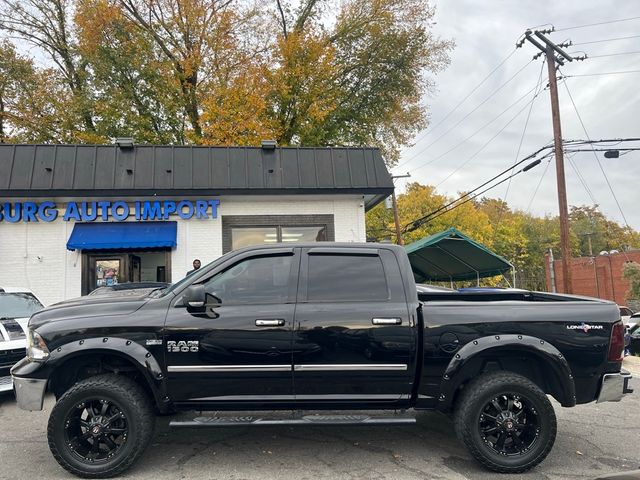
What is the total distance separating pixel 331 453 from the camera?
A: 14.9ft

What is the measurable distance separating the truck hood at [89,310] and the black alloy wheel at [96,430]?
74 cm

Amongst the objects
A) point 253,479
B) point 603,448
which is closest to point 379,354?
point 253,479

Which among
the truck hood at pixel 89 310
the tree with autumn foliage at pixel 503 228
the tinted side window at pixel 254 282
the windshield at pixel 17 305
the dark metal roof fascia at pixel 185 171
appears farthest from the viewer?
the tree with autumn foliage at pixel 503 228

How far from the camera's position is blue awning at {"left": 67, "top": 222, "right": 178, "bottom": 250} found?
10594mm

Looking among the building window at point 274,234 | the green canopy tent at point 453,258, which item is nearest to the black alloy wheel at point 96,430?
the building window at point 274,234

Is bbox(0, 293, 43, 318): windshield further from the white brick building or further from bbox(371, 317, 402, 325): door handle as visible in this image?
bbox(371, 317, 402, 325): door handle

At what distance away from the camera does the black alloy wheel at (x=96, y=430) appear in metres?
4.00

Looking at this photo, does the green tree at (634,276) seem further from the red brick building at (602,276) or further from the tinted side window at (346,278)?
the tinted side window at (346,278)

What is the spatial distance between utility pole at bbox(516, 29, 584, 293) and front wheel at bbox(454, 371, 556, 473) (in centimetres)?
1346

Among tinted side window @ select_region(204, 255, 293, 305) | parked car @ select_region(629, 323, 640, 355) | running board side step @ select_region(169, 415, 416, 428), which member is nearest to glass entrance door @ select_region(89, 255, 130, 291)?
tinted side window @ select_region(204, 255, 293, 305)

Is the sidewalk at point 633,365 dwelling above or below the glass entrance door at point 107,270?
below

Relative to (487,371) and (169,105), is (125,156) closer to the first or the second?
(487,371)

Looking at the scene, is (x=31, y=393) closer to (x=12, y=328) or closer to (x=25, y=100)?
(x=12, y=328)

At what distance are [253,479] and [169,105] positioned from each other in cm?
2176
